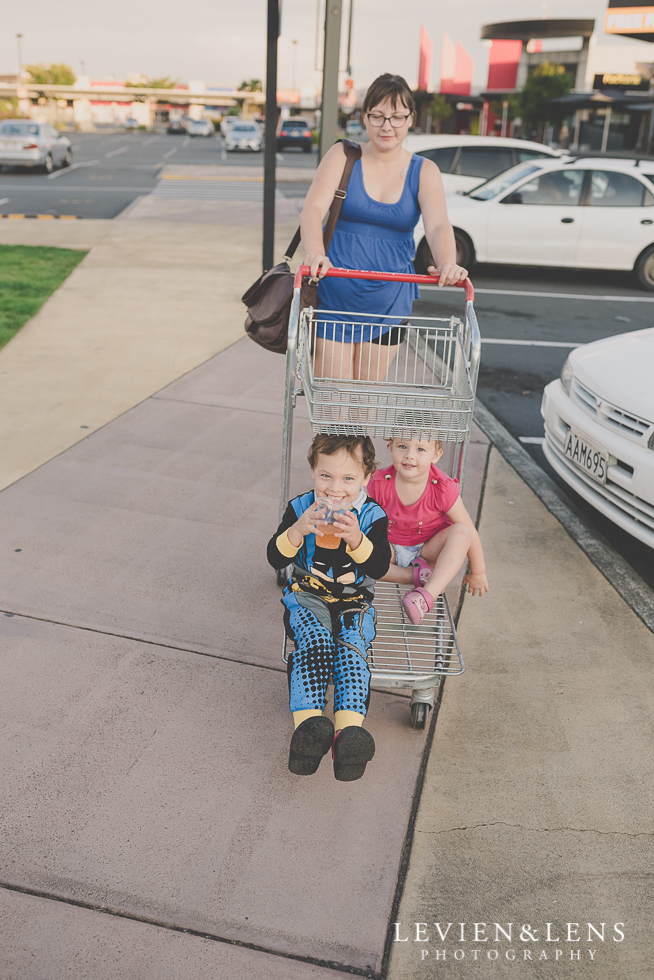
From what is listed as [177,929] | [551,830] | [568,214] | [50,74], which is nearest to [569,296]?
[568,214]

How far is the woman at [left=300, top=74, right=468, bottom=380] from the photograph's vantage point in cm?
330

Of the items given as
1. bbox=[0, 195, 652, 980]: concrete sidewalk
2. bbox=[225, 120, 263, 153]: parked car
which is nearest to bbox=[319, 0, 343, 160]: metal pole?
bbox=[0, 195, 652, 980]: concrete sidewalk

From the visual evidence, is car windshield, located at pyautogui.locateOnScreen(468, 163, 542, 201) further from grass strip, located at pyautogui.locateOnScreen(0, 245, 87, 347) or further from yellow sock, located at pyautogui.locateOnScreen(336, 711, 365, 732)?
yellow sock, located at pyautogui.locateOnScreen(336, 711, 365, 732)

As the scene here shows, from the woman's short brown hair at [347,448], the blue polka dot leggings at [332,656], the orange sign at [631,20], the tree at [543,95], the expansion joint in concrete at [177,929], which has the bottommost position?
the expansion joint in concrete at [177,929]

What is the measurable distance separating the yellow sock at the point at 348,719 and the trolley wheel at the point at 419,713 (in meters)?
0.39

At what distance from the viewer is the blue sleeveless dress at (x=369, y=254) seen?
346 centimetres

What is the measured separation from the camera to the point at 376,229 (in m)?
3.52

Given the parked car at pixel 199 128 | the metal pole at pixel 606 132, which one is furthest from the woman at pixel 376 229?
the parked car at pixel 199 128

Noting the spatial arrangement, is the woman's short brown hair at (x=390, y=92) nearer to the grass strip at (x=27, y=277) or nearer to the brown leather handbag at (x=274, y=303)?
the brown leather handbag at (x=274, y=303)

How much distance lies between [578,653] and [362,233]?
198cm

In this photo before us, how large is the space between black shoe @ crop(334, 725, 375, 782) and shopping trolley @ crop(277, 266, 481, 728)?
354 mm

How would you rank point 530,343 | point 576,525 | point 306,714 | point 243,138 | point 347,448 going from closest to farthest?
point 306,714 < point 347,448 < point 576,525 < point 530,343 < point 243,138

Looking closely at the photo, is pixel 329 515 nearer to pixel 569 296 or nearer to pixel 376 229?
pixel 376 229

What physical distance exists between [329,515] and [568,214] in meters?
10.2
